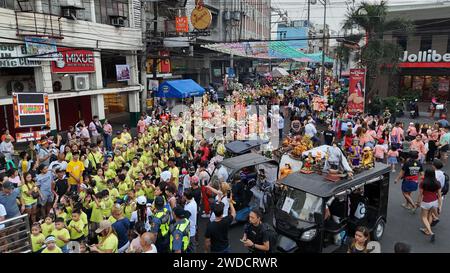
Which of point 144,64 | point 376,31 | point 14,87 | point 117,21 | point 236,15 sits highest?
point 236,15

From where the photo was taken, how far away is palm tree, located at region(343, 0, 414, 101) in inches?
885

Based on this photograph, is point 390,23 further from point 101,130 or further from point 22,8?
point 22,8

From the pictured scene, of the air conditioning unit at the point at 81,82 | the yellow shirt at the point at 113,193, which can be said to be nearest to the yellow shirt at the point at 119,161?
the yellow shirt at the point at 113,193

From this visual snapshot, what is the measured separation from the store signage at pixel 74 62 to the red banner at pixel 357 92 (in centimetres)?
1409

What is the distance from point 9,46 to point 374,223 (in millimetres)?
15207

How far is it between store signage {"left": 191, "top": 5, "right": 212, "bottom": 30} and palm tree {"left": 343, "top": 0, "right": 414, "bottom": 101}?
921 cm

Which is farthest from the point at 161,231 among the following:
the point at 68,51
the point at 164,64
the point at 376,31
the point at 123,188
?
the point at 376,31

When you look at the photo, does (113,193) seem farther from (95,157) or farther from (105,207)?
(95,157)

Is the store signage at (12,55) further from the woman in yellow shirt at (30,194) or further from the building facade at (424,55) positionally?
the building facade at (424,55)

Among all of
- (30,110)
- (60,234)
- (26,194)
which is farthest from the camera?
(30,110)

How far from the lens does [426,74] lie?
93.5 ft

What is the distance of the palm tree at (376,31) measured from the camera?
22.5 metres

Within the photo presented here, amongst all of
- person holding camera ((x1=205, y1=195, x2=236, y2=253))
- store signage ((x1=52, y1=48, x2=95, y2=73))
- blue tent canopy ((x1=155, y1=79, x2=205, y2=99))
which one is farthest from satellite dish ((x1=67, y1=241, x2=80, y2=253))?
blue tent canopy ((x1=155, y1=79, x2=205, y2=99))

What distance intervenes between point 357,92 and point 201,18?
1091 cm
